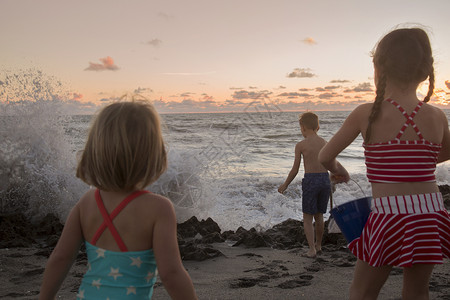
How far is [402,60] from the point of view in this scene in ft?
6.55

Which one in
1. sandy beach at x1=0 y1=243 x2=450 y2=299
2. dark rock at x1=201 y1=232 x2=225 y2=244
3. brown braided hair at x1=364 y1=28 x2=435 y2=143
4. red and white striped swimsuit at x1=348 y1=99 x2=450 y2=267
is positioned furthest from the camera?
dark rock at x1=201 y1=232 x2=225 y2=244

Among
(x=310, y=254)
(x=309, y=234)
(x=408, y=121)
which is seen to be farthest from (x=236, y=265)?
(x=408, y=121)

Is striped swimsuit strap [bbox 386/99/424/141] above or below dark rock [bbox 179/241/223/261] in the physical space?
above

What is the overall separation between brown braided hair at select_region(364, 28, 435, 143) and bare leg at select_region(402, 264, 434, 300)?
64cm

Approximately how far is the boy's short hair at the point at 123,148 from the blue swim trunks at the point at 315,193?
363cm

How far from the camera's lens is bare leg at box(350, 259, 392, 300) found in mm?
1954

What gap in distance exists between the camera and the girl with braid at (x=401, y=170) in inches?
74.9

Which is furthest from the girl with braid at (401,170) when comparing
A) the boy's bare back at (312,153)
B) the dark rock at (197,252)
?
the boy's bare back at (312,153)

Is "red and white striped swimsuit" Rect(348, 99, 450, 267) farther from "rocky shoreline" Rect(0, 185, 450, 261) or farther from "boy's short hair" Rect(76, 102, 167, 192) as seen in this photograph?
"rocky shoreline" Rect(0, 185, 450, 261)

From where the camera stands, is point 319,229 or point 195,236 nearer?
point 319,229

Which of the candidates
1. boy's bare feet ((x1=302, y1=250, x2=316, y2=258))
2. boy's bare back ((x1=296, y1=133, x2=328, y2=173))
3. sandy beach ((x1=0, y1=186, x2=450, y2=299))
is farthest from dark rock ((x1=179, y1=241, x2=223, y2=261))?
boy's bare back ((x1=296, y1=133, x2=328, y2=173))

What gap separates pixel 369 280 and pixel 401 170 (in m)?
0.54

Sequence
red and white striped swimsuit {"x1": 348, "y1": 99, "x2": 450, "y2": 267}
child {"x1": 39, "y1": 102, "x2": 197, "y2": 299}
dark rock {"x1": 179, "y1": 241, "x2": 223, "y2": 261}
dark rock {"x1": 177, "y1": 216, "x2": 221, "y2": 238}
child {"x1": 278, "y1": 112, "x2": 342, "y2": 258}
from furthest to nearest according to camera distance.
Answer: dark rock {"x1": 177, "y1": 216, "x2": 221, "y2": 238}
child {"x1": 278, "y1": 112, "x2": 342, "y2": 258}
dark rock {"x1": 179, "y1": 241, "x2": 223, "y2": 261}
red and white striped swimsuit {"x1": 348, "y1": 99, "x2": 450, "y2": 267}
child {"x1": 39, "y1": 102, "x2": 197, "y2": 299}

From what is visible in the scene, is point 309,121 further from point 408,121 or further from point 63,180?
point 63,180
